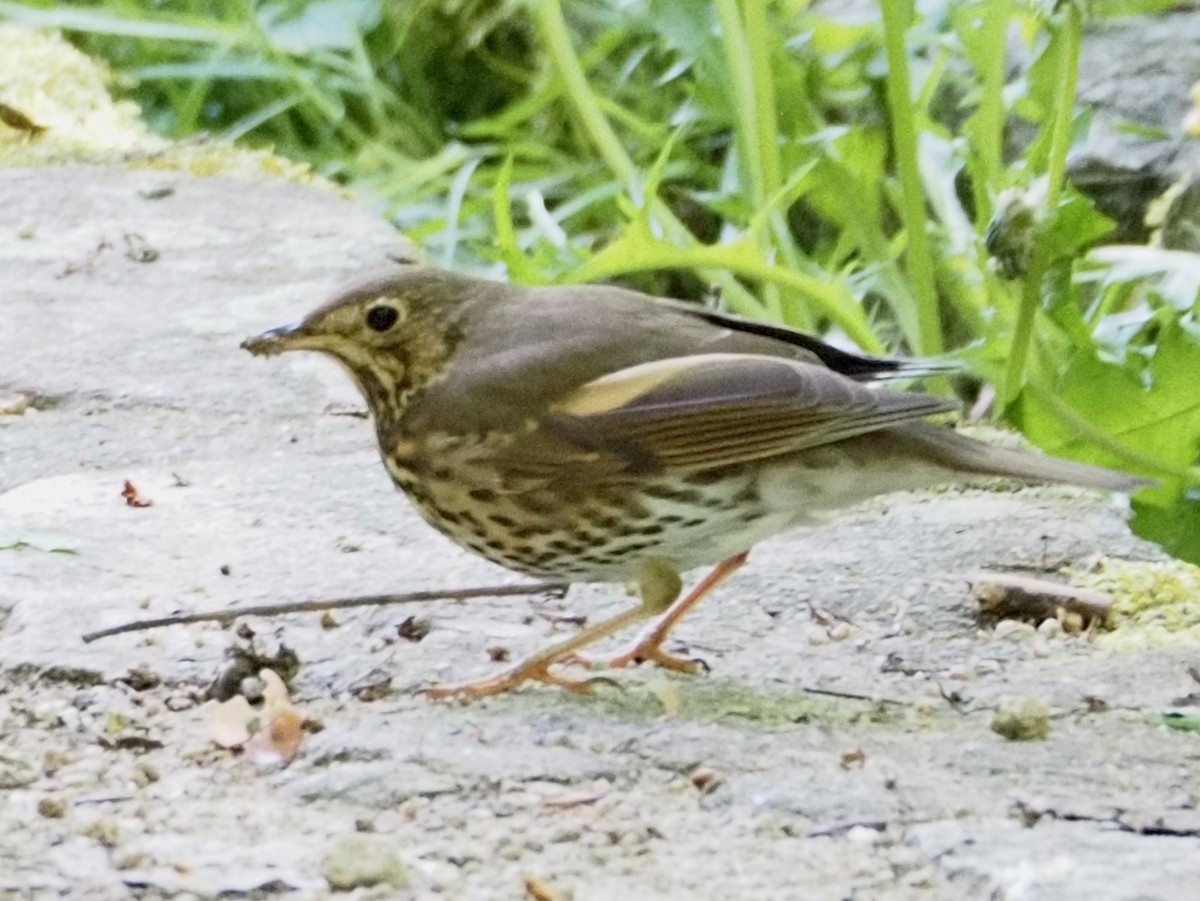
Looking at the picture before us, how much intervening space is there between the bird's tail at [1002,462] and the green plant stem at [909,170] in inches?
42.8

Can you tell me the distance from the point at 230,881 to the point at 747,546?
103 centimetres

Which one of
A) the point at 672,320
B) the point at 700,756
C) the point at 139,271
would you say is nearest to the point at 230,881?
the point at 700,756

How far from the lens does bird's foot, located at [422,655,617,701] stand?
7.35 feet

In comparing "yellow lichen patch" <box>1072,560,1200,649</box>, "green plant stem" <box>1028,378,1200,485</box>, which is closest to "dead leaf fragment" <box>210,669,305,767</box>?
"yellow lichen patch" <box>1072,560,1200,649</box>

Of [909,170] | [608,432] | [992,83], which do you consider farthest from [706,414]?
[992,83]

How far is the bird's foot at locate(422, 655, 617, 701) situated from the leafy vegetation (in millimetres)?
877

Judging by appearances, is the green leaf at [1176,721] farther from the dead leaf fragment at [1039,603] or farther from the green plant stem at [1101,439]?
the green plant stem at [1101,439]

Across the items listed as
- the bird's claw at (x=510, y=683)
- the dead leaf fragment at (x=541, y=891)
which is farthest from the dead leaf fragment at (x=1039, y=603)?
the dead leaf fragment at (x=541, y=891)

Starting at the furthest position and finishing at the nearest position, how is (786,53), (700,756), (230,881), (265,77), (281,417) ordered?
(265,77) → (786,53) → (281,417) → (700,756) → (230,881)

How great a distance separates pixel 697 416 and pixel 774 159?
5.34 feet

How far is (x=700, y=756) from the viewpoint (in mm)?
2008

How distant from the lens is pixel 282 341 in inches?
94.3

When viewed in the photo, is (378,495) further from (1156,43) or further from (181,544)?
(1156,43)

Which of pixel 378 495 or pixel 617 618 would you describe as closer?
pixel 617 618
